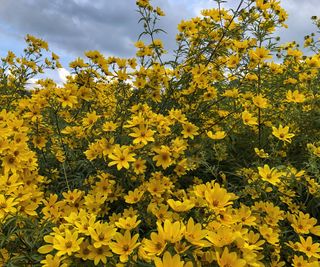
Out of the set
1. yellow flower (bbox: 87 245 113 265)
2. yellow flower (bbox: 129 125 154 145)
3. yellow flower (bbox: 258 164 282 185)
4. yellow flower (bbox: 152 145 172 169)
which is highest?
yellow flower (bbox: 129 125 154 145)

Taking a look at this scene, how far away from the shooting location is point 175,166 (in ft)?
8.34

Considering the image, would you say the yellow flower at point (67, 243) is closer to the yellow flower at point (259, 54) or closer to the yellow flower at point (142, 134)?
the yellow flower at point (142, 134)

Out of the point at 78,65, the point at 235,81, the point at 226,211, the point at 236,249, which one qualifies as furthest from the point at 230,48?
the point at 236,249

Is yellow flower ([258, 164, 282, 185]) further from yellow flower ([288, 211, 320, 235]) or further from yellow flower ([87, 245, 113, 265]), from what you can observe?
yellow flower ([87, 245, 113, 265])

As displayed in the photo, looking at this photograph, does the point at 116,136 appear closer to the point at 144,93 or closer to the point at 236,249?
the point at 144,93

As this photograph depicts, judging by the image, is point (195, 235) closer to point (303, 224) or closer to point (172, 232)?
point (172, 232)

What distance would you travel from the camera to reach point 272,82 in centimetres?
366

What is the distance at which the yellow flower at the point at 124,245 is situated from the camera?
48.7 inches

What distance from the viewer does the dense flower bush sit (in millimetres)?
1302

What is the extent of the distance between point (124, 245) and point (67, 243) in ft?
0.61

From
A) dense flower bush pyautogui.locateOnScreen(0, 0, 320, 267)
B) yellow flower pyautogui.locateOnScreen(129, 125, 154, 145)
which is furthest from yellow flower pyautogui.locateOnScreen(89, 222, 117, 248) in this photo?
yellow flower pyautogui.locateOnScreen(129, 125, 154, 145)

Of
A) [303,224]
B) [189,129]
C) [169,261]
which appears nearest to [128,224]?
[169,261]

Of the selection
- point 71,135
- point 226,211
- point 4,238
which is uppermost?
point 71,135

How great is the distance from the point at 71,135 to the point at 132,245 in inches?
72.9
